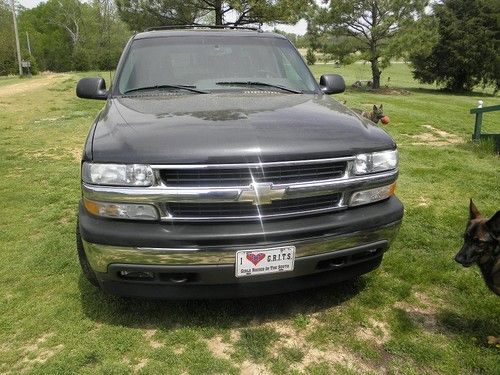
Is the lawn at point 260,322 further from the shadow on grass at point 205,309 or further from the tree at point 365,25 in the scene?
the tree at point 365,25

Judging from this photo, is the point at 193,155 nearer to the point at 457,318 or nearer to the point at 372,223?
the point at 372,223

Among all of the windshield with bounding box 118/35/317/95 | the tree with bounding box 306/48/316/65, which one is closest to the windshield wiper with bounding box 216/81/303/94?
the windshield with bounding box 118/35/317/95

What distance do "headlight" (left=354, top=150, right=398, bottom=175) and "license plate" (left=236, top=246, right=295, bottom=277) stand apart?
66cm

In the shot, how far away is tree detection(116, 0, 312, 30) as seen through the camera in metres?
23.6

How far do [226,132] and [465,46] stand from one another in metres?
29.7

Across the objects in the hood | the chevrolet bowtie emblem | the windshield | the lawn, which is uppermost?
the windshield

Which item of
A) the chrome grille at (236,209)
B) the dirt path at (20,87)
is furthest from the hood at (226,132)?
the dirt path at (20,87)

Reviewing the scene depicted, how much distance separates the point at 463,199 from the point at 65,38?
7939cm

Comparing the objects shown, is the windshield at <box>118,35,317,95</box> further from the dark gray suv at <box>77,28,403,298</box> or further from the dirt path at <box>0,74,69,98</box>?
the dirt path at <box>0,74,69,98</box>

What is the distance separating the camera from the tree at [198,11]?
2362cm

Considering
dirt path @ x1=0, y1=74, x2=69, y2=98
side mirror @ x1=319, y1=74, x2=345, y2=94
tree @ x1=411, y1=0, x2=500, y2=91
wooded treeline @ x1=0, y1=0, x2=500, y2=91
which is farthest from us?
tree @ x1=411, y1=0, x2=500, y2=91

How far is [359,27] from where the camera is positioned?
2467 cm

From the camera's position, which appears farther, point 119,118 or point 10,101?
point 10,101

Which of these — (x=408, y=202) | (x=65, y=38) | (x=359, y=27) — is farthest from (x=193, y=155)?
(x=65, y=38)
